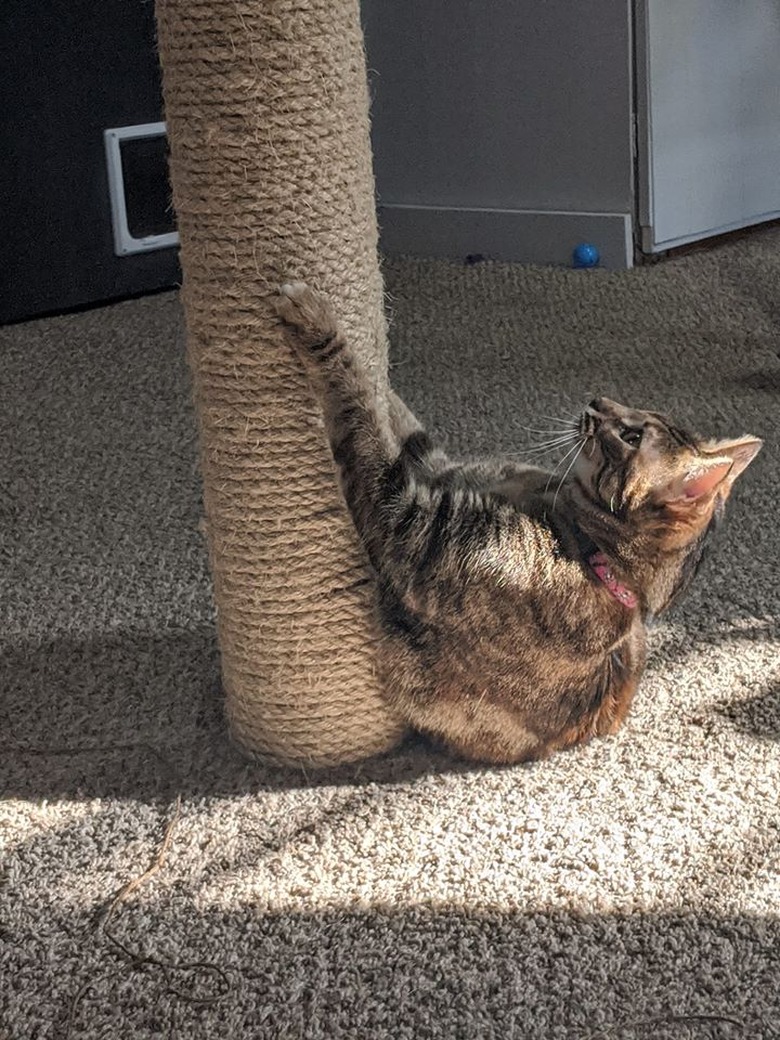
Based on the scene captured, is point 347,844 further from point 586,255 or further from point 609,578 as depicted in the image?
point 586,255

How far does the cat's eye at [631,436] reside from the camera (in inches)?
50.0

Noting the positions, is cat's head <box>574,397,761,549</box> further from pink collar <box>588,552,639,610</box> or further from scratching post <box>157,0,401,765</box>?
scratching post <box>157,0,401,765</box>

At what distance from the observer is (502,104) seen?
338 centimetres

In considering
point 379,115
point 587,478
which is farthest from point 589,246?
point 587,478

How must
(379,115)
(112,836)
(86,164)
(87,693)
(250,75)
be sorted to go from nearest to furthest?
(250,75)
(112,836)
(87,693)
(86,164)
(379,115)

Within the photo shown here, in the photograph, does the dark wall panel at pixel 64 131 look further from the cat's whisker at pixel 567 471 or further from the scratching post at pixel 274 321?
the cat's whisker at pixel 567 471

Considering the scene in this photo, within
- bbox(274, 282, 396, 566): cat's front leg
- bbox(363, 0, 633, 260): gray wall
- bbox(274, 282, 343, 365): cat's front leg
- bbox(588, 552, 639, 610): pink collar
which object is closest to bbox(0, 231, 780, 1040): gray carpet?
bbox(588, 552, 639, 610): pink collar

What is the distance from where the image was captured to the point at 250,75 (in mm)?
1138

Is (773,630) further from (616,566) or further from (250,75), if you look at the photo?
(250,75)

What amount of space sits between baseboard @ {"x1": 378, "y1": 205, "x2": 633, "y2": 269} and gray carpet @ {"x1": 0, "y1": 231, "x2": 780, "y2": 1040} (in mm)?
1340

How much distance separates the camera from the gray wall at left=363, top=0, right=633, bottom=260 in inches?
125

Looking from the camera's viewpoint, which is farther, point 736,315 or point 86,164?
point 86,164

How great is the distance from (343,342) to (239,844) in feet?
1.64

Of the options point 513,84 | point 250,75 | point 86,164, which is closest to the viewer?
point 250,75
